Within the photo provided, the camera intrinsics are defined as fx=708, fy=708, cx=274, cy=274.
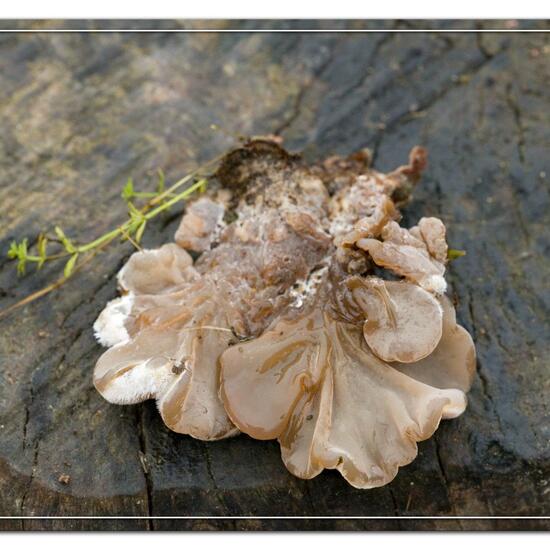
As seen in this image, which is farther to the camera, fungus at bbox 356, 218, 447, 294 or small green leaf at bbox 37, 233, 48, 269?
small green leaf at bbox 37, 233, 48, 269

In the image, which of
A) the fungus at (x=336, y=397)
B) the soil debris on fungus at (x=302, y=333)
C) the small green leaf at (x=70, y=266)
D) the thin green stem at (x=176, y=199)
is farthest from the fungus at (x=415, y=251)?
the small green leaf at (x=70, y=266)

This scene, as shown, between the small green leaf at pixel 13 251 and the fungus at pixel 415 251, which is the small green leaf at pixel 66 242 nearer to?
the small green leaf at pixel 13 251

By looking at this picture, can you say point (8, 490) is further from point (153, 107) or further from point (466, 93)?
point (466, 93)

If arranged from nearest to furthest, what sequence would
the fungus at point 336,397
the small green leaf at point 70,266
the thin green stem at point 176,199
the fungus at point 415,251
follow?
the fungus at point 336,397 → the fungus at point 415,251 → the small green leaf at point 70,266 → the thin green stem at point 176,199

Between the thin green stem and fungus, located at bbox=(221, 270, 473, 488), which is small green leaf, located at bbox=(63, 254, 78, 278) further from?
fungus, located at bbox=(221, 270, 473, 488)

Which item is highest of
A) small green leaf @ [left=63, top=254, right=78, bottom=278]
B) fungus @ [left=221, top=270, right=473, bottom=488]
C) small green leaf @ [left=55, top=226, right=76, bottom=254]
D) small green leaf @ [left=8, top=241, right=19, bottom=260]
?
small green leaf @ [left=8, top=241, right=19, bottom=260]

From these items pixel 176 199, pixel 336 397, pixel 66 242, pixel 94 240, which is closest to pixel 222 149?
pixel 176 199

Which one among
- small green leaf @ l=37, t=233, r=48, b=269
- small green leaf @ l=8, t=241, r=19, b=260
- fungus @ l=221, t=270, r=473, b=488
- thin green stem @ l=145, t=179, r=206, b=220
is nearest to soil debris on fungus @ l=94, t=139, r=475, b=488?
fungus @ l=221, t=270, r=473, b=488
